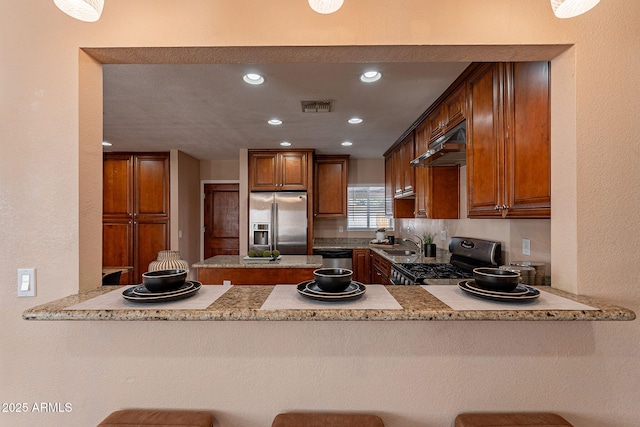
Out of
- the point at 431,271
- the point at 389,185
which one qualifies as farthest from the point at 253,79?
the point at 389,185

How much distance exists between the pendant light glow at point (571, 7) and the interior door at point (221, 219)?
528 centimetres

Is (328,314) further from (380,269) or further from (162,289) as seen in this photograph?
(380,269)

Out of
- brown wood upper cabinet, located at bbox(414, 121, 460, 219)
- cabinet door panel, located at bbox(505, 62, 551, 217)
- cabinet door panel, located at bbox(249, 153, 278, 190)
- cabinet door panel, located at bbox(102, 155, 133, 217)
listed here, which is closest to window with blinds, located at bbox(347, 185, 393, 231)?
cabinet door panel, located at bbox(249, 153, 278, 190)

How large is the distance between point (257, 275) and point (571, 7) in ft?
9.18

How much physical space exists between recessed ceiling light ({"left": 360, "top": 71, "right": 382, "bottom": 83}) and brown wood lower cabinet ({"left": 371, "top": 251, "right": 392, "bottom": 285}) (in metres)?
1.97

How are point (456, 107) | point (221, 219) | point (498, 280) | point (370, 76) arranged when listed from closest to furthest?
point (498, 280) → point (370, 76) → point (456, 107) → point (221, 219)

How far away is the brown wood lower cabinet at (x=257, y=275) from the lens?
2.97 meters

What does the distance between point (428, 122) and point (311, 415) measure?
8.81 feet

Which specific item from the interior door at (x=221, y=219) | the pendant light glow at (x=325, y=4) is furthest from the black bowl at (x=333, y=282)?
the interior door at (x=221, y=219)

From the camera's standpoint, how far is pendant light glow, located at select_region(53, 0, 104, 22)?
2.83 feet

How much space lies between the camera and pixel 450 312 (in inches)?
37.3

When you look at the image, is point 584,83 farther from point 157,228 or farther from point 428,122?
point 157,228

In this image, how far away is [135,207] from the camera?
4816 mm

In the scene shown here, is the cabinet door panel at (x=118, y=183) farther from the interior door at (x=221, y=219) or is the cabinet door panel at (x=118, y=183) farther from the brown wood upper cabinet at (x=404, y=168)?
the brown wood upper cabinet at (x=404, y=168)
